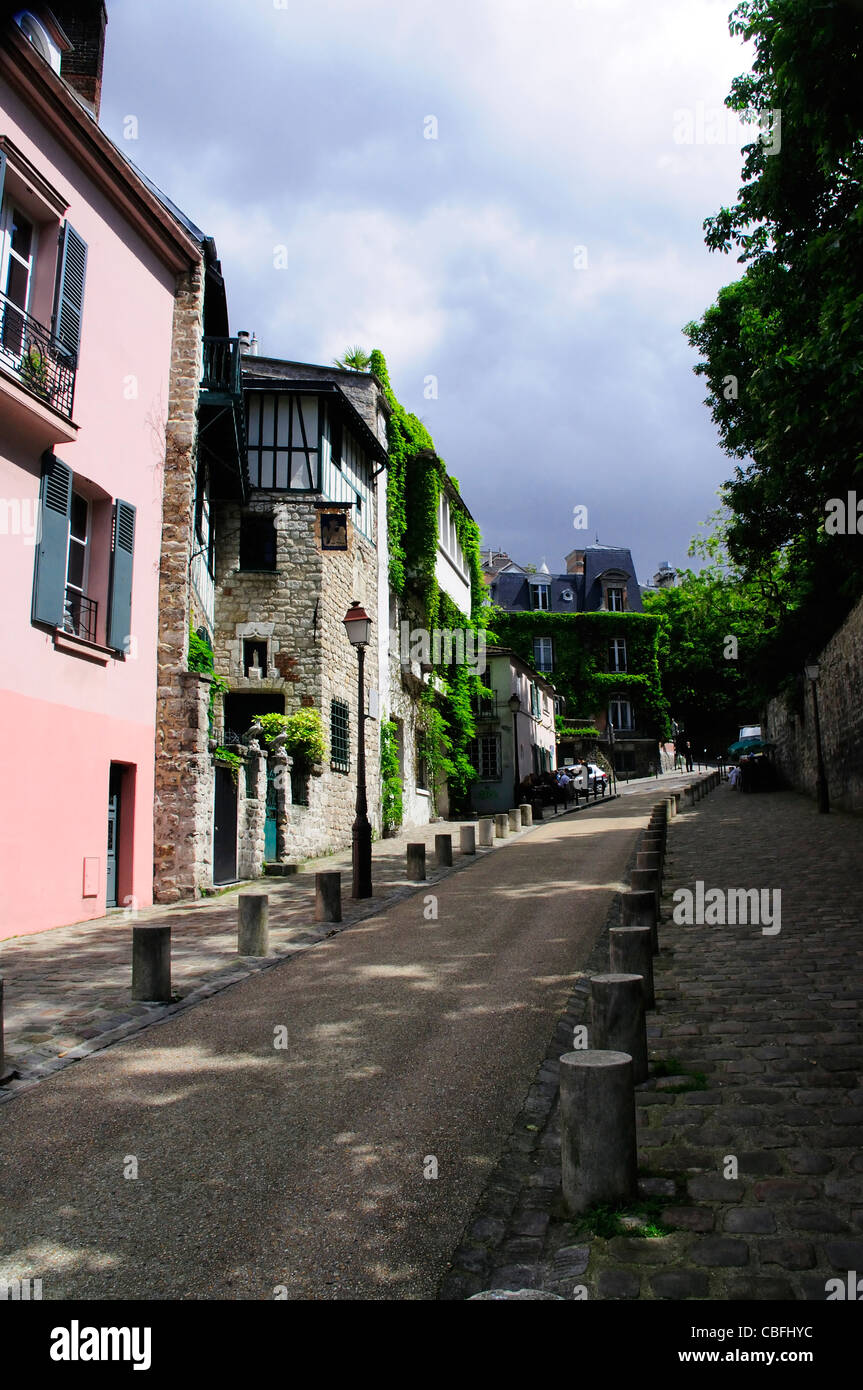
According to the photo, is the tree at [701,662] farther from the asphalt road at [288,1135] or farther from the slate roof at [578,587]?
the asphalt road at [288,1135]

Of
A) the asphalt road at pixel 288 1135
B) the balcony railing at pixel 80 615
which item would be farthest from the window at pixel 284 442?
the asphalt road at pixel 288 1135

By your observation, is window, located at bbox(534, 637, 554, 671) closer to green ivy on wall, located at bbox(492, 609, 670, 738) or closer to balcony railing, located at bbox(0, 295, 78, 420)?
green ivy on wall, located at bbox(492, 609, 670, 738)

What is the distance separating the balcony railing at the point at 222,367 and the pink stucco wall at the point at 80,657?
1.01m

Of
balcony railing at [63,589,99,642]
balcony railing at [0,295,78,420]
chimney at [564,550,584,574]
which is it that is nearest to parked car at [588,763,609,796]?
chimney at [564,550,584,574]

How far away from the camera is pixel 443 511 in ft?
93.4

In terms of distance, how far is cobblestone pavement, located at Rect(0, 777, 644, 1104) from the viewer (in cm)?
594

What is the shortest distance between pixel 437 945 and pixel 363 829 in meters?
3.58

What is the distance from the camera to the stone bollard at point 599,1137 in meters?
3.41

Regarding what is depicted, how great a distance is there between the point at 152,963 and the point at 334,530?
13.2 m

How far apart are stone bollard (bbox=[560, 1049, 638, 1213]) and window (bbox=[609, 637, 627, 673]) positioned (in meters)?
49.6

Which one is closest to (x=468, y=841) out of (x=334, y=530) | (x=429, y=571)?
(x=334, y=530)

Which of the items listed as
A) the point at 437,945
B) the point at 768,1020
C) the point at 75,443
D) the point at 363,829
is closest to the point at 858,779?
the point at 363,829

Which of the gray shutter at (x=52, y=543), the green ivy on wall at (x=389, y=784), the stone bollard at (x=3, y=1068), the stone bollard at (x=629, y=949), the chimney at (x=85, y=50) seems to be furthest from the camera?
the green ivy on wall at (x=389, y=784)
